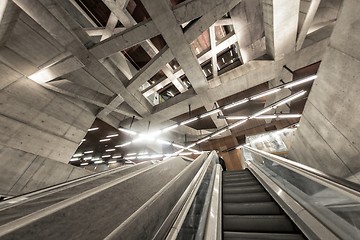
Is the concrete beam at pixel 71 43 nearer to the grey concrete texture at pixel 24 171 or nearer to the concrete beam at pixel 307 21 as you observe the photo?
the grey concrete texture at pixel 24 171

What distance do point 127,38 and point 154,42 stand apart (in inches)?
135

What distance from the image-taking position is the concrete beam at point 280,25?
437 cm

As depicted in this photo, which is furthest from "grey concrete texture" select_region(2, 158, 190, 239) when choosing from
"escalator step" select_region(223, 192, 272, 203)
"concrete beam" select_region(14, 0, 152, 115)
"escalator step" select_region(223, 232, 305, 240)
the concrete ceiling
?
"concrete beam" select_region(14, 0, 152, 115)

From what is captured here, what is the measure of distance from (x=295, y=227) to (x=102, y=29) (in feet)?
27.6

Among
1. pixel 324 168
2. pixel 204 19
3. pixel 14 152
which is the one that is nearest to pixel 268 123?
pixel 324 168

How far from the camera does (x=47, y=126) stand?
21.5ft

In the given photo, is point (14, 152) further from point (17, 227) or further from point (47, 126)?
point (17, 227)

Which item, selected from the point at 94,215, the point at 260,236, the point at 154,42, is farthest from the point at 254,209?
the point at 154,42

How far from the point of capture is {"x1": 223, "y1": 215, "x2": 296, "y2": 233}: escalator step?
2.07m

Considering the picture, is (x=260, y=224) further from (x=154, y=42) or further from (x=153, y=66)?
(x=154, y=42)

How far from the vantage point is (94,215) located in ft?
4.29

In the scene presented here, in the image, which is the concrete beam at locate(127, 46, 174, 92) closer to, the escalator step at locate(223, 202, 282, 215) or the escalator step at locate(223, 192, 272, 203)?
the escalator step at locate(223, 192, 272, 203)

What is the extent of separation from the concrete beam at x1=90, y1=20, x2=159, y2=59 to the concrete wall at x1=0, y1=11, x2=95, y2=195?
2.08m

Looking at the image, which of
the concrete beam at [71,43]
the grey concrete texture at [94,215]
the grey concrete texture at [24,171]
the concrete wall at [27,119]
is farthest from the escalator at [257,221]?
the concrete wall at [27,119]
